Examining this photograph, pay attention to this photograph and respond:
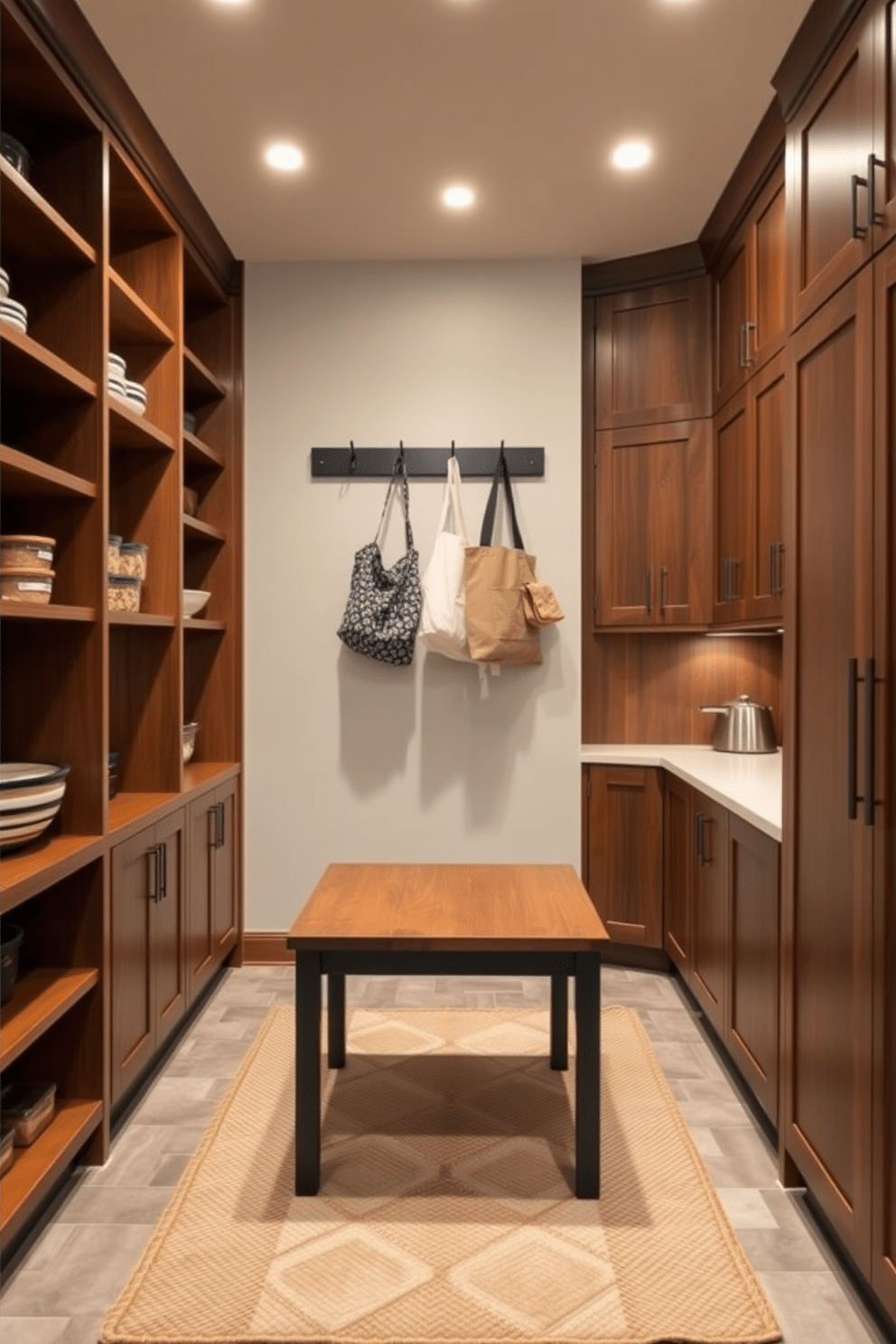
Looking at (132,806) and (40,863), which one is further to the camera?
(132,806)

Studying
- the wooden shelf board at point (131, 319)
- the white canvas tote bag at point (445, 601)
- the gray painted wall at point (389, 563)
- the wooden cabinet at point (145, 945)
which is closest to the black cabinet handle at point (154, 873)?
the wooden cabinet at point (145, 945)

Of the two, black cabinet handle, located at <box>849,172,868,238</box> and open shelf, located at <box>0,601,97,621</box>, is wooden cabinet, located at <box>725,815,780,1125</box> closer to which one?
black cabinet handle, located at <box>849,172,868,238</box>

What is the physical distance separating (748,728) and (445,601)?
1.27 metres

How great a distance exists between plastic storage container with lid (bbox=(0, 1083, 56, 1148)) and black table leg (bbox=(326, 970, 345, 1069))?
76cm

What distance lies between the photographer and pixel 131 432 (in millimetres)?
2807

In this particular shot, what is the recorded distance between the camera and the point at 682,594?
3807mm

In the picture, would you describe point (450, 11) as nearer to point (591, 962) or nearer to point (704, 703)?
point (591, 962)

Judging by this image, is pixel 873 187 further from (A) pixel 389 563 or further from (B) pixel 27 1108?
(B) pixel 27 1108

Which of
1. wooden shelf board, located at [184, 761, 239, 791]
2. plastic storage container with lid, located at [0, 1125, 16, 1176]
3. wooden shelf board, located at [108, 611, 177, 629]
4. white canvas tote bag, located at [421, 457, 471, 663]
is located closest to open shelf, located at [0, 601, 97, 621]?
wooden shelf board, located at [108, 611, 177, 629]

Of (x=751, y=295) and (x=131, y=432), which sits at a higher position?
Result: (x=751, y=295)

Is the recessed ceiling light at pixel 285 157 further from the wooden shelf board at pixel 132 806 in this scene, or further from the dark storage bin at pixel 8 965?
the dark storage bin at pixel 8 965

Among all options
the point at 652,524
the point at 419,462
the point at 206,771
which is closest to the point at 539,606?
the point at 652,524

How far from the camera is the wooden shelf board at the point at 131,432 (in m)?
2.57

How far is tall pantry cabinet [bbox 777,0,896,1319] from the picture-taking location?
168 centimetres
